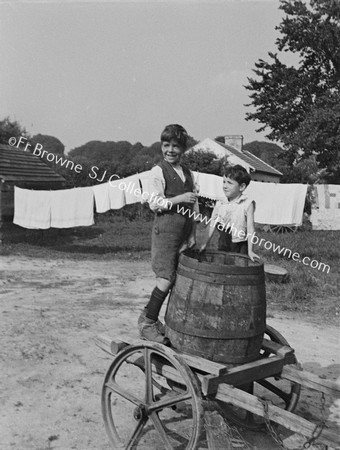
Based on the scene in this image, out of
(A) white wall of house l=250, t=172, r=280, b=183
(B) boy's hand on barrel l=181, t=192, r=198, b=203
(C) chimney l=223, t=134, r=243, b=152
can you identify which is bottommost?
(B) boy's hand on barrel l=181, t=192, r=198, b=203

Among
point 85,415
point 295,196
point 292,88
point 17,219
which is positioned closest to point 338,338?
point 85,415

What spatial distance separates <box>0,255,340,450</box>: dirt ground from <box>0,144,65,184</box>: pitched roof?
4965 mm

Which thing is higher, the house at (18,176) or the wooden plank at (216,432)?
the house at (18,176)

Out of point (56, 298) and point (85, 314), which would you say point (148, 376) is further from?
point (56, 298)

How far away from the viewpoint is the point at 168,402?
267cm

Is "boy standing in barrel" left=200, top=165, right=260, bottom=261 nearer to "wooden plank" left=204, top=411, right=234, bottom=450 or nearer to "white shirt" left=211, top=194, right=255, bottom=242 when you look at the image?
"white shirt" left=211, top=194, right=255, bottom=242

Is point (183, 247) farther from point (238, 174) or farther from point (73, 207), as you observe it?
point (73, 207)

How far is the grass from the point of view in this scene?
7.16 metres

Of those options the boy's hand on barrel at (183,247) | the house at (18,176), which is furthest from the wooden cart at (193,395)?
the house at (18,176)

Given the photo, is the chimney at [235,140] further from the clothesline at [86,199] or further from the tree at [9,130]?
the clothesline at [86,199]

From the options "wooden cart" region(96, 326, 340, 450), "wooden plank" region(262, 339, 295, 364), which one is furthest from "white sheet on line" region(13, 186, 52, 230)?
"wooden plank" region(262, 339, 295, 364)

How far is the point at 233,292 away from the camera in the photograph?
2.68m

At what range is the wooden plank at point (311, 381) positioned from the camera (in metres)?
2.67

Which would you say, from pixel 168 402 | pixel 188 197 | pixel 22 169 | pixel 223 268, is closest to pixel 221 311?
pixel 223 268
